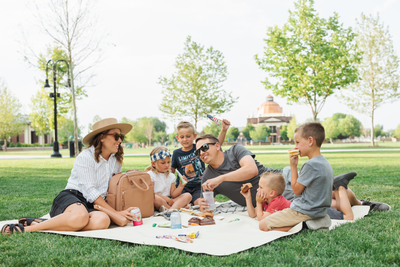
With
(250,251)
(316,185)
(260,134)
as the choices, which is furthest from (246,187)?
(260,134)

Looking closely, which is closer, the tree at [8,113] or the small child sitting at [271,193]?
the small child sitting at [271,193]

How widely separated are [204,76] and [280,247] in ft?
86.7

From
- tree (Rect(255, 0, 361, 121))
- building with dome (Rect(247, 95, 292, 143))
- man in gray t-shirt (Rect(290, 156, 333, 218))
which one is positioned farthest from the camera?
building with dome (Rect(247, 95, 292, 143))

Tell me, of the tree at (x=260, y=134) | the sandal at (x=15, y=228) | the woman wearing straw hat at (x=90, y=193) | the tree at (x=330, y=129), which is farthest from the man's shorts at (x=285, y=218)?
the tree at (x=260, y=134)

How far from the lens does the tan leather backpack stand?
4152 millimetres

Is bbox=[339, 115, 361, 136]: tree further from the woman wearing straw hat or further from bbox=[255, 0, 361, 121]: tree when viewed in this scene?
the woman wearing straw hat

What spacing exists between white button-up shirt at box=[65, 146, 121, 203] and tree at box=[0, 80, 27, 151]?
47.1m

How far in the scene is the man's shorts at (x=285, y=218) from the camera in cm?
343

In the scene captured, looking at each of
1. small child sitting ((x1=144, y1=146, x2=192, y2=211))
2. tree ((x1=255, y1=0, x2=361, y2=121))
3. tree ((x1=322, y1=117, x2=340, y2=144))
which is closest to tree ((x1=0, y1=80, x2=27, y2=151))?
tree ((x1=255, y1=0, x2=361, y2=121))

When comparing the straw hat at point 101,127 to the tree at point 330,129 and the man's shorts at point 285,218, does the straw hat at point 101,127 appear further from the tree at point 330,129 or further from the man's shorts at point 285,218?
the tree at point 330,129

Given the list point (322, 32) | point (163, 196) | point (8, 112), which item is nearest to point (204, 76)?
point (322, 32)

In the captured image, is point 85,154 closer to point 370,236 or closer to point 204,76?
point 370,236

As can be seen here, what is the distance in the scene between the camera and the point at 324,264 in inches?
99.0

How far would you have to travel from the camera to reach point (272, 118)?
10644 cm
